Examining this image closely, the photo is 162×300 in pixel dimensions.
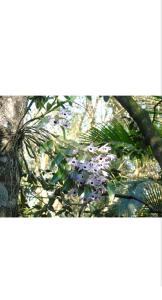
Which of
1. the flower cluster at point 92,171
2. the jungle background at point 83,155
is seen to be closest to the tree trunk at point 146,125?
the jungle background at point 83,155

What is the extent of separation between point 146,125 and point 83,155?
38cm

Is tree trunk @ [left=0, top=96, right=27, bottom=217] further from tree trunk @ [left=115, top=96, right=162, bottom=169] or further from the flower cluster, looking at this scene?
tree trunk @ [left=115, top=96, right=162, bottom=169]

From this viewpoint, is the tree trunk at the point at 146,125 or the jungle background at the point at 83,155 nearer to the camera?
the jungle background at the point at 83,155

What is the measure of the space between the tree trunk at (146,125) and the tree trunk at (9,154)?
23.4 inches

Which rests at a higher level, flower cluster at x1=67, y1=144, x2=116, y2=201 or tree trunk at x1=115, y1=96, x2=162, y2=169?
tree trunk at x1=115, y1=96, x2=162, y2=169

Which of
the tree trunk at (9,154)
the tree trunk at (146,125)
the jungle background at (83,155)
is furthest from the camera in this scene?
the tree trunk at (146,125)

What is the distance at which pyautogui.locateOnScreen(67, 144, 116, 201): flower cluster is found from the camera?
8.95 ft

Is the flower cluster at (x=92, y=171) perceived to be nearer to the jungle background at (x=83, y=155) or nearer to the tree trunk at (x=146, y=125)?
the jungle background at (x=83, y=155)

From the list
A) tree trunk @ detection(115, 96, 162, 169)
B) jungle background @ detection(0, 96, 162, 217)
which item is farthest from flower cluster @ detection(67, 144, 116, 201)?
tree trunk @ detection(115, 96, 162, 169)

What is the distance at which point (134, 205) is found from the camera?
2943 millimetres

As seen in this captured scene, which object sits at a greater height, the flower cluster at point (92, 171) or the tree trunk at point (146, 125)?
the tree trunk at point (146, 125)

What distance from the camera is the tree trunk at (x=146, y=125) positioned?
9.50 ft
